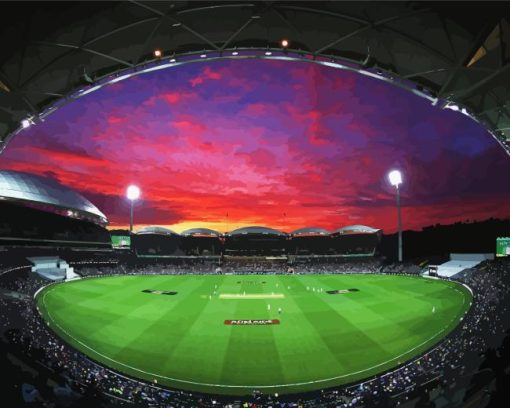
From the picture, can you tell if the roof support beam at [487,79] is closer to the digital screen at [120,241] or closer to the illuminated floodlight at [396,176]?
the illuminated floodlight at [396,176]

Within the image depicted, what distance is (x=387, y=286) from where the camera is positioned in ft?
135

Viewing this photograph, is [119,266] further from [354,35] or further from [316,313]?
[354,35]

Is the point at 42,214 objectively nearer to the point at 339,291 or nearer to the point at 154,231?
the point at 154,231

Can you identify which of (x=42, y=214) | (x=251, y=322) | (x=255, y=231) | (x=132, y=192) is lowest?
(x=251, y=322)

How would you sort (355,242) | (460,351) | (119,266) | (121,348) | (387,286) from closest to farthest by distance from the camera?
(460,351), (121,348), (387,286), (119,266), (355,242)

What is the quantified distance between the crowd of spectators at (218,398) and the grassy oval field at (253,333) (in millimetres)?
1199

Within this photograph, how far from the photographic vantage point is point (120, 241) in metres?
70.1

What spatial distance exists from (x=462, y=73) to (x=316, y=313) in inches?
852

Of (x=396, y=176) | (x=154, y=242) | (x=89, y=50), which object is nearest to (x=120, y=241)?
(x=154, y=242)

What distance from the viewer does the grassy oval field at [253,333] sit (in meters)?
15.1

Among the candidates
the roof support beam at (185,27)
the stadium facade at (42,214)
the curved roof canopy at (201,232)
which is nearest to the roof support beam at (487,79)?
the roof support beam at (185,27)

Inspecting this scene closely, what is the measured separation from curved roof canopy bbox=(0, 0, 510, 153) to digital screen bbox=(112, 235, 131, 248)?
210ft

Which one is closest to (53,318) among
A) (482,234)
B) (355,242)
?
(482,234)

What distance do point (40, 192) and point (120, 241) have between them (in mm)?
23052
